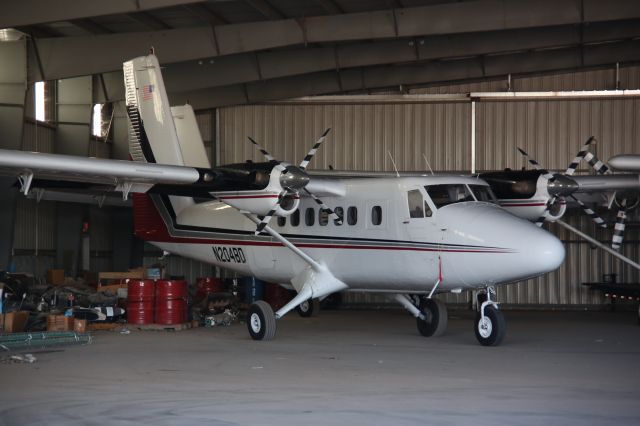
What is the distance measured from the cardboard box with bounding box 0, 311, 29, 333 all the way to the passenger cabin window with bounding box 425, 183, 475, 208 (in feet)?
24.2

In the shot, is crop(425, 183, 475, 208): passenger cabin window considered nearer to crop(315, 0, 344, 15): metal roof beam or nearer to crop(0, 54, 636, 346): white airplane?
crop(0, 54, 636, 346): white airplane

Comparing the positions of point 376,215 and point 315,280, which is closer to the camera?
point 376,215

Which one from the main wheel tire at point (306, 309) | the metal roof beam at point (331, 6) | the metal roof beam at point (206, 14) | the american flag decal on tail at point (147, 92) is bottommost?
the main wheel tire at point (306, 309)

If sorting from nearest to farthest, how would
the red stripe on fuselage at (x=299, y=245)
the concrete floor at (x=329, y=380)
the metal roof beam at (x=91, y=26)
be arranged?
1. the concrete floor at (x=329, y=380)
2. the red stripe on fuselage at (x=299, y=245)
3. the metal roof beam at (x=91, y=26)

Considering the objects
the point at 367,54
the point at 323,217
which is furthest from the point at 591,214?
the point at 367,54

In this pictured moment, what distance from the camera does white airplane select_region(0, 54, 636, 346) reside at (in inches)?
529

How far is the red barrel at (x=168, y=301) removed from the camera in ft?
55.2

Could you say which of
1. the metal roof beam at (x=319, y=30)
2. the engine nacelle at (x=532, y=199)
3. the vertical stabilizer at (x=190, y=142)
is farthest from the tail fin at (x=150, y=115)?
the engine nacelle at (x=532, y=199)

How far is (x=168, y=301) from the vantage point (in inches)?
664

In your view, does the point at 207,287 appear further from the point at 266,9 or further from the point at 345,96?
the point at 345,96

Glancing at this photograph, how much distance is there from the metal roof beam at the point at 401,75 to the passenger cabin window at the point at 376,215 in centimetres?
1111

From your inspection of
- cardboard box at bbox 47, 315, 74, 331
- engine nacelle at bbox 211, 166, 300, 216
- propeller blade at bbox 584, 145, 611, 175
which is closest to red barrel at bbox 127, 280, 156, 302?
cardboard box at bbox 47, 315, 74, 331

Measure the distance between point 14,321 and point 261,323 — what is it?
14.1ft

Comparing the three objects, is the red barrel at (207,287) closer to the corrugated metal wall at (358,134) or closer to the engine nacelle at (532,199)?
the corrugated metal wall at (358,134)
